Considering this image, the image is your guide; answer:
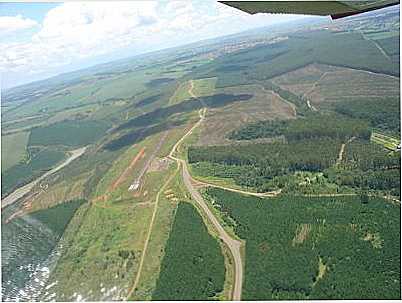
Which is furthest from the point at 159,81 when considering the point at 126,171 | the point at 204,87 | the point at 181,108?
the point at 126,171

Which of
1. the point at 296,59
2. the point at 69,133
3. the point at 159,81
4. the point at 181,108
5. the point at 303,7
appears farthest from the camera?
the point at 159,81

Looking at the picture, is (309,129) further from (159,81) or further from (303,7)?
(303,7)

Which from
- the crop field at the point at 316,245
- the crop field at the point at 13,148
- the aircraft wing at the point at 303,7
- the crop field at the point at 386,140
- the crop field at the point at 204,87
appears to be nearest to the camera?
the aircraft wing at the point at 303,7

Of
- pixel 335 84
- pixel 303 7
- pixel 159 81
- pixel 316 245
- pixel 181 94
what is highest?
pixel 303 7

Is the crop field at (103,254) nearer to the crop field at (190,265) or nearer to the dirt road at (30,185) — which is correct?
the crop field at (190,265)

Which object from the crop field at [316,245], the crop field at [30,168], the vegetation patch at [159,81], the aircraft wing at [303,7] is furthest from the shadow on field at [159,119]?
the aircraft wing at [303,7]

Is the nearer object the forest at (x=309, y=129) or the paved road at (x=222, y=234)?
the paved road at (x=222, y=234)

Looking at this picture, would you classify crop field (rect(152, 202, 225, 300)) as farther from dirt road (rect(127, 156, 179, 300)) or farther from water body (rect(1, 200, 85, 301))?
water body (rect(1, 200, 85, 301))

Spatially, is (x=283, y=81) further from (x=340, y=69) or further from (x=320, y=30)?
(x=320, y=30)
